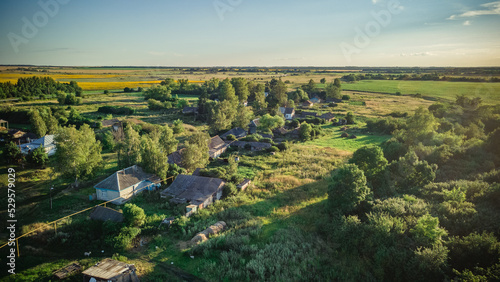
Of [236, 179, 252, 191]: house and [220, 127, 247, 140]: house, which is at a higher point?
[220, 127, 247, 140]: house

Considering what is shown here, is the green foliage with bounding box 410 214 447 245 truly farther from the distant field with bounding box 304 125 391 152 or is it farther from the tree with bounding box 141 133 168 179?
the distant field with bounding box 304 125 391 152

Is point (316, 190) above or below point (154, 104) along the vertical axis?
below

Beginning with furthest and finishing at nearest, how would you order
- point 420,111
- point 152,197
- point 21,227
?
point 420,111 < point 152,197 < point 21,227

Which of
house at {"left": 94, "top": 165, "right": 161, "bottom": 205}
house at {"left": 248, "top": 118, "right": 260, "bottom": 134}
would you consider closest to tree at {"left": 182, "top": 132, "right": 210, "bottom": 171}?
house at {"left": 94, "top": 165, "right": 161, "bottom": 205}

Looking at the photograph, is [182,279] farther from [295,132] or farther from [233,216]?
[295,132]

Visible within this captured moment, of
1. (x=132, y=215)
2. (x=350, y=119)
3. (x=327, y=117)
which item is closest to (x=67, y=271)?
(x=132, y=215)

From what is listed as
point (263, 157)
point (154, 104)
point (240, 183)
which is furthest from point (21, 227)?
point (154, 104)
